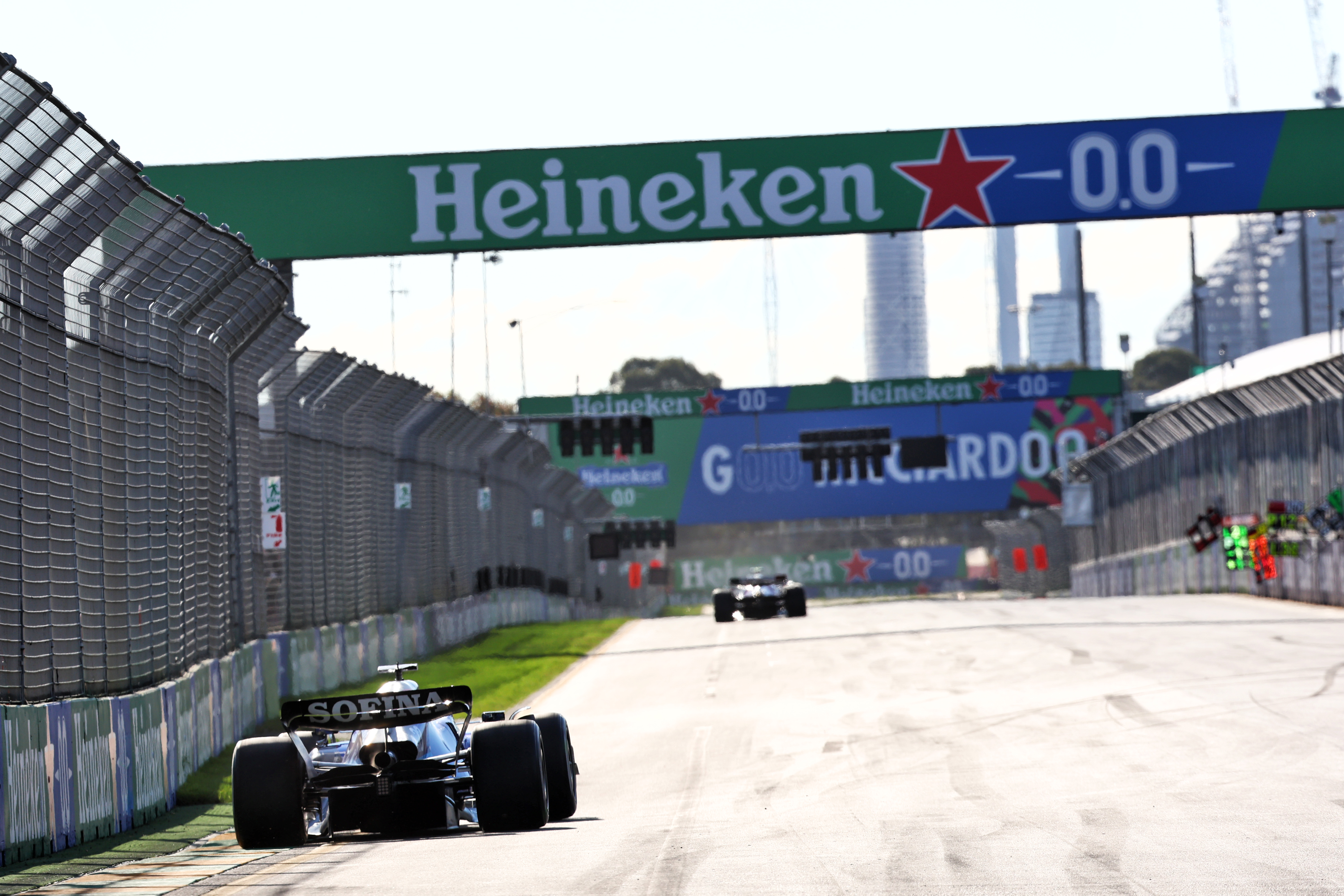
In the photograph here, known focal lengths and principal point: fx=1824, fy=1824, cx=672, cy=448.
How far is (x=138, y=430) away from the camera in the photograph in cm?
1345

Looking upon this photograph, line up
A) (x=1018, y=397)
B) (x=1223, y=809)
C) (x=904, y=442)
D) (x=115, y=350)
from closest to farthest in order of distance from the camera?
(x=1223, y=809)
(x=115, y=350)
(x=904, y=442)
(x=1018, y=397)

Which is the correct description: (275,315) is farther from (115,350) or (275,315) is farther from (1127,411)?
(1127,411)

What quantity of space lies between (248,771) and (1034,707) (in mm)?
10328

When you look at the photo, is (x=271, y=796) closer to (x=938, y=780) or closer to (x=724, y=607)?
(x=938, y=780)

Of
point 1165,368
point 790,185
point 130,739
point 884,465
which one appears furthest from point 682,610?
point 1165,368

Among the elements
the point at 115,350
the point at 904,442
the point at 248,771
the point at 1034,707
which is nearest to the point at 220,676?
the point at 115,350

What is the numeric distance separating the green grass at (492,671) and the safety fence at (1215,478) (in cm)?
1371

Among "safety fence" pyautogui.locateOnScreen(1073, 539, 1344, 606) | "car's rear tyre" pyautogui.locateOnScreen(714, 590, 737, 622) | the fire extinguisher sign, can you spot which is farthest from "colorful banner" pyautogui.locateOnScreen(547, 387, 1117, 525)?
the fire extinguisher sign

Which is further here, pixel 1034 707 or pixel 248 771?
pixel 1034 707

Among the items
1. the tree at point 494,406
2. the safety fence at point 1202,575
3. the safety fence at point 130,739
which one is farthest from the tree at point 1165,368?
the safety fence at point 130,739

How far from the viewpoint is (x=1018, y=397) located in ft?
254

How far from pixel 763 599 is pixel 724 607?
104 centimetres

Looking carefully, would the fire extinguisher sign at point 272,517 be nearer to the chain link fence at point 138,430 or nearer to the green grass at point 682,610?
the chain link fence at point 138,430

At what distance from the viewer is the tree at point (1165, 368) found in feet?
543
